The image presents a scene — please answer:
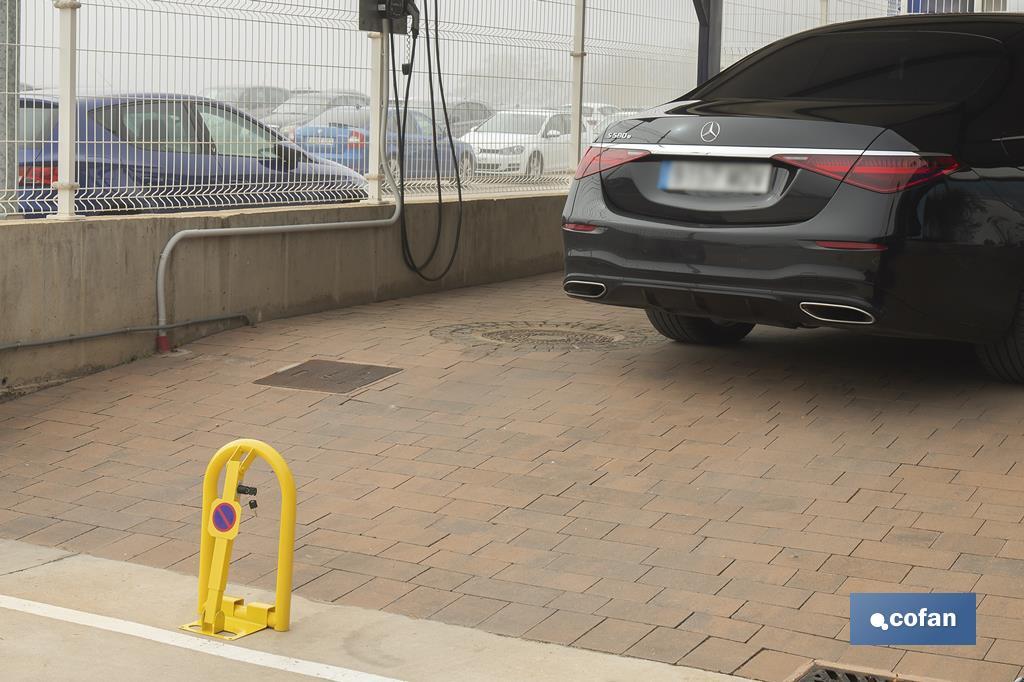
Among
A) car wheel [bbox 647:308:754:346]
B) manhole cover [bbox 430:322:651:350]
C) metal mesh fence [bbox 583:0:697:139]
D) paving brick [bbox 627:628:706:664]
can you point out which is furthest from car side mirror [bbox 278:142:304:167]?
paving brick [bbox 627:628:706:664]

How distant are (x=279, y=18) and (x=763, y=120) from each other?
13.2ft

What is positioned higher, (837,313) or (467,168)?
(467,168)

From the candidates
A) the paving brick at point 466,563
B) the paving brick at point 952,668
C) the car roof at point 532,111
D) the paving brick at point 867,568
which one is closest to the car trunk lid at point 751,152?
the paving brick at point 867,568

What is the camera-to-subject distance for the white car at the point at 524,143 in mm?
11680

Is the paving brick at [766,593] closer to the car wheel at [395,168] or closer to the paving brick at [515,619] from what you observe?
the paving brick at [515,619]

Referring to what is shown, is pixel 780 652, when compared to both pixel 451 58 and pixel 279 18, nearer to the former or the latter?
pixel 279 18

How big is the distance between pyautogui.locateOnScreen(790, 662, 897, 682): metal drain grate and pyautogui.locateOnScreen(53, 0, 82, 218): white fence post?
5.40 m

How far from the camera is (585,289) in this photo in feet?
23.8

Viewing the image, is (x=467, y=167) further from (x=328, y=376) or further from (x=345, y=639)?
(x=345, y=639)

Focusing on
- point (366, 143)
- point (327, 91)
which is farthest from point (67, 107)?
point (366, 143)

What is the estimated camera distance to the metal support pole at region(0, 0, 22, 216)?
7.83 m

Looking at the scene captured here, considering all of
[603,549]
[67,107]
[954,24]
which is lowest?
[603,549]

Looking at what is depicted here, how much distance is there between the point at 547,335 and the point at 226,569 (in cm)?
453

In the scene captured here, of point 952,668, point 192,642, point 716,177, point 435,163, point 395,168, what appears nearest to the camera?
point 952,668
